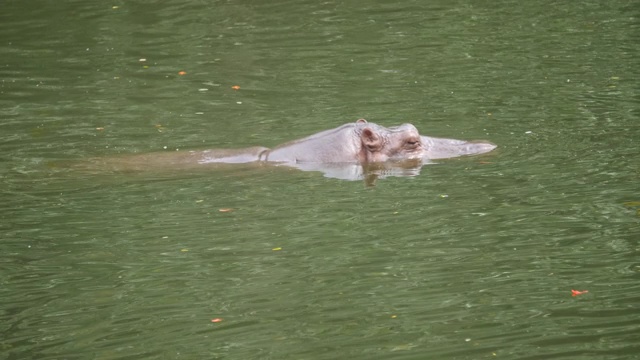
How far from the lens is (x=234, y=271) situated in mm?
7957

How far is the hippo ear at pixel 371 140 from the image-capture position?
10.9 m

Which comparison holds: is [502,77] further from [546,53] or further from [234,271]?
[234,271]

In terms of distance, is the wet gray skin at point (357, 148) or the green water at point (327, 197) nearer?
the green water at point (327, 197)

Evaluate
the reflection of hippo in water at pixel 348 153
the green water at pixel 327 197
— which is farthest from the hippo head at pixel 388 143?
the green water at pixel 327 197

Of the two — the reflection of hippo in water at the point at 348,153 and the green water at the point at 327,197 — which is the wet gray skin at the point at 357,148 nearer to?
the reflection of hippo in water at the point at 348,153

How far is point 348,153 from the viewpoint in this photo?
1094 centimetres

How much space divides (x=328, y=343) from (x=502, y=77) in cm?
693

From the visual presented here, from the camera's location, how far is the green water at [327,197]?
6848 mm

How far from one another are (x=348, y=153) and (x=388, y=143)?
369mm

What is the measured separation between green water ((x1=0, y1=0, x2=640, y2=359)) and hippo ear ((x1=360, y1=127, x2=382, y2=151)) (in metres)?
0.61

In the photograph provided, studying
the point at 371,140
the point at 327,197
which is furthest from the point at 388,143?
the point at 327,197

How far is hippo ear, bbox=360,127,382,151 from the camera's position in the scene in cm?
1085

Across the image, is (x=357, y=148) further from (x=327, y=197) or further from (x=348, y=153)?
(x=327, y=197)

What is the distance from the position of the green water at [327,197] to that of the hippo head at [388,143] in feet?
1.47
